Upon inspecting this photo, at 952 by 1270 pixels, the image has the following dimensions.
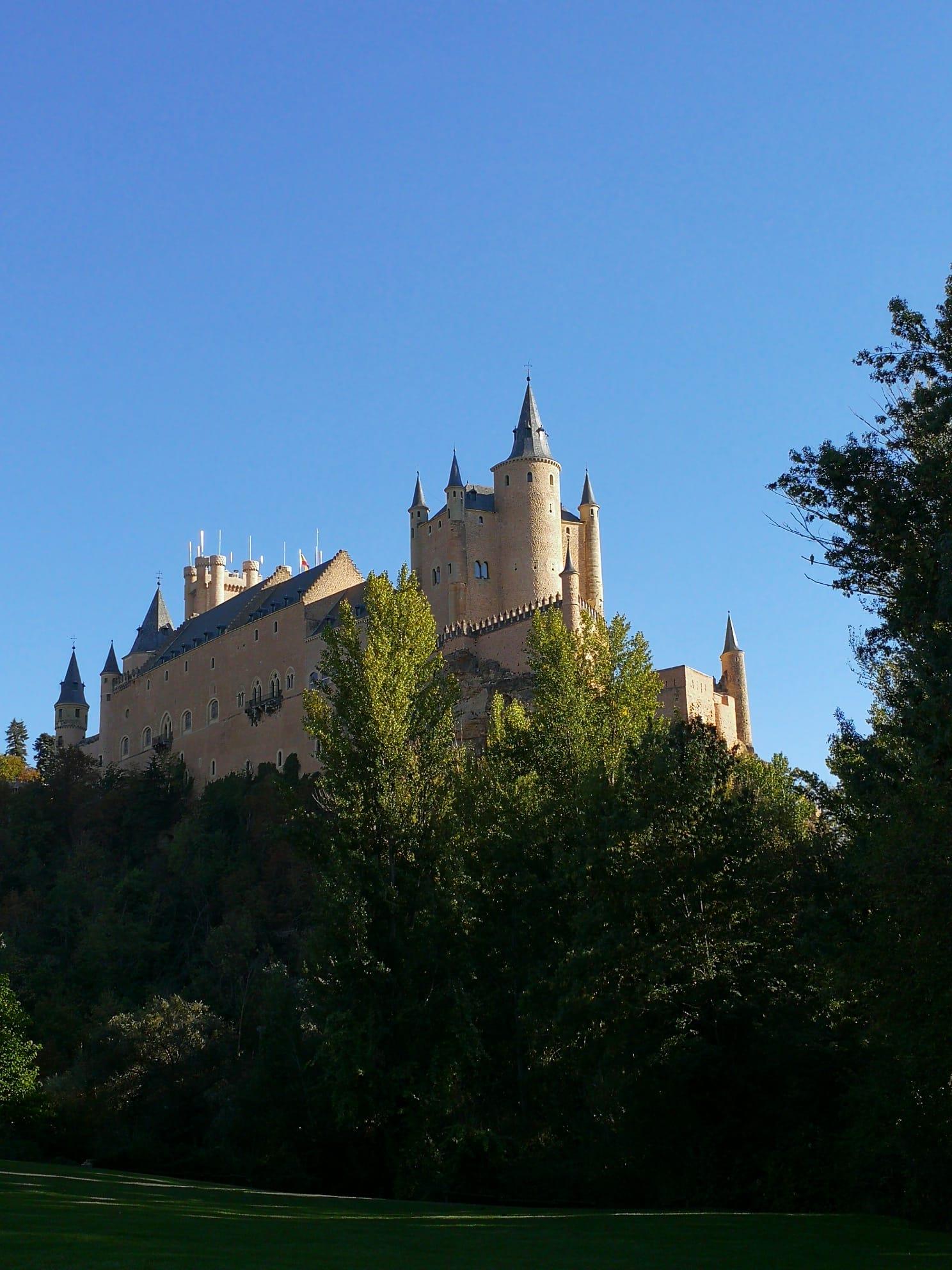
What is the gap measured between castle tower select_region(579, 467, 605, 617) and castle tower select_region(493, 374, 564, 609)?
1.29m

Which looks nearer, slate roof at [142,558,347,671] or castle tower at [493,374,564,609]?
castle tower at [493,374,564,609]

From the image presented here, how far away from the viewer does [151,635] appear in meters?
98.2

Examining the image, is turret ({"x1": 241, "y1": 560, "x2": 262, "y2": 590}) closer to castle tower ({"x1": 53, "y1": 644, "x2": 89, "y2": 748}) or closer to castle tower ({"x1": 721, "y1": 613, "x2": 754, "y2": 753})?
castle tower ({"x1": 53, "y1": 644, "x2": 89, "y2": 748})

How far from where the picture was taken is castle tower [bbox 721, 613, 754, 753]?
6575cm

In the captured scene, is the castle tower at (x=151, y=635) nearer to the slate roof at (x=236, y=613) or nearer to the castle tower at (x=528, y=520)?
the slate roof at (x=236, y=613)

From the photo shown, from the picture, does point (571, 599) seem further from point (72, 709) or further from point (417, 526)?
point (72, 709)

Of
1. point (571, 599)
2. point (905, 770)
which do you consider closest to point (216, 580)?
point (571, 599)

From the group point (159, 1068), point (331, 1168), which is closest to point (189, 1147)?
point (159, 1068)

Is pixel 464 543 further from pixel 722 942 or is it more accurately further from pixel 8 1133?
pixel 722 942

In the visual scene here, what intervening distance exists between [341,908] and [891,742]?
12131mm

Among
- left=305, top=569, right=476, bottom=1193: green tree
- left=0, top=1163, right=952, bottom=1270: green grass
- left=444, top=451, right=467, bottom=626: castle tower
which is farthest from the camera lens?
left=444, top=451, right=467, bottom=626: castle tower

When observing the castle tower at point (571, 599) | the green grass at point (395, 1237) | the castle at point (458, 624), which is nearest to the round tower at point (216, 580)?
the castle at point (458, 624)

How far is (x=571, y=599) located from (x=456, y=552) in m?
10.8

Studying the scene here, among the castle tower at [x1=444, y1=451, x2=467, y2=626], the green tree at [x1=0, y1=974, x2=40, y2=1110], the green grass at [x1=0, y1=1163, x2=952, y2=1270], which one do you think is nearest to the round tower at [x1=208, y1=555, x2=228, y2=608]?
the castle tower at [x1=444, y1=451, x2=467, y2=626]
